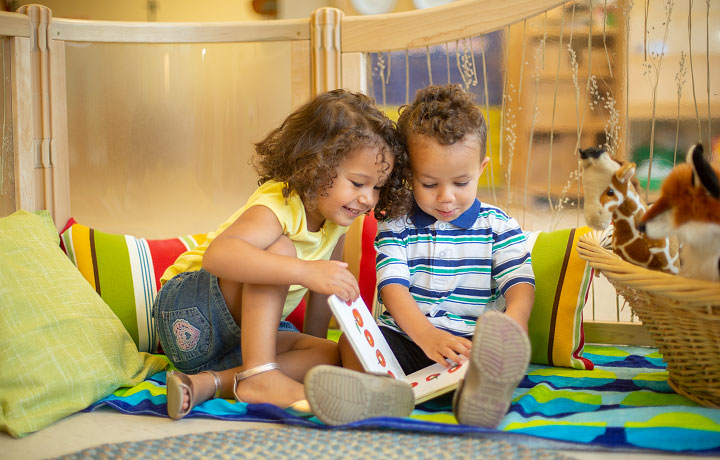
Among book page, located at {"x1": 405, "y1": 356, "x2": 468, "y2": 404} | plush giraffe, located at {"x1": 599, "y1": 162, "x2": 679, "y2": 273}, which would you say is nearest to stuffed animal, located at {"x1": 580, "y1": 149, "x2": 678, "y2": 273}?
plush giraffe, located at {"x1": 599, "y1": 162, "x2": 679, "y2": 273}

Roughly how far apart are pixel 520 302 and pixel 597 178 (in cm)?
25

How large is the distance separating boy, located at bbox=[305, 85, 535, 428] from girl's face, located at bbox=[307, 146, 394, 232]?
0.21ft

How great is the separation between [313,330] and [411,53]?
666mm

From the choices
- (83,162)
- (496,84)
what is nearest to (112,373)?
(83,162)

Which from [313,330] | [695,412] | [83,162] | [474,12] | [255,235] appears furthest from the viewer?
[83,162]

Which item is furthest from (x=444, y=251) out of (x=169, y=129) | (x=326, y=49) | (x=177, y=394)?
(x=169, y=129)

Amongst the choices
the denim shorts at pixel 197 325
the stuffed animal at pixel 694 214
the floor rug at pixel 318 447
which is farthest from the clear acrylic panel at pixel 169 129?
the stuffed animal at pixel 694 214

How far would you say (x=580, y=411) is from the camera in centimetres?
91

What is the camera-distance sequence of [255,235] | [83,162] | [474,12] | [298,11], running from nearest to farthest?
[255,235], [474,12], [83,162], [298,11]

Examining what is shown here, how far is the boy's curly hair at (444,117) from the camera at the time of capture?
1040mm

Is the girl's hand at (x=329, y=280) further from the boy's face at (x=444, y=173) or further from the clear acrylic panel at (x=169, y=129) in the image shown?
the clear acrylic panel at (x=169, y=129)

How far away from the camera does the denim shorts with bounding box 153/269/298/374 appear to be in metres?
1.06

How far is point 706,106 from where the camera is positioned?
126cm

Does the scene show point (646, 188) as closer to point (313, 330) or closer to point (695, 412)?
point (695, 412)
